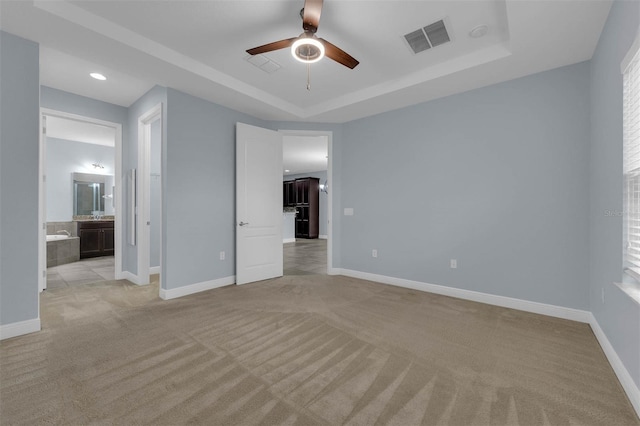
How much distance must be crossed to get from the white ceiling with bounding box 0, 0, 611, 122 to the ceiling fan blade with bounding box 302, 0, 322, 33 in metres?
0.24

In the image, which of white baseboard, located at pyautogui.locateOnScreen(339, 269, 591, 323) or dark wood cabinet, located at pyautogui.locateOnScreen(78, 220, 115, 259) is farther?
dark wood cabinet, located at pyautogui.locateOnScreen(78, 220, 115, 259)

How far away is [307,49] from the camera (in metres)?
2.34

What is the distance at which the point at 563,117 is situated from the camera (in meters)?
2.85

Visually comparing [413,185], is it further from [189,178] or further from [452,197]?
[189,178]

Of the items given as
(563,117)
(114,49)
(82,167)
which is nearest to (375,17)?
(563,117)

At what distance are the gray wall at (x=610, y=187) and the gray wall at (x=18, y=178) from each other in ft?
14.4

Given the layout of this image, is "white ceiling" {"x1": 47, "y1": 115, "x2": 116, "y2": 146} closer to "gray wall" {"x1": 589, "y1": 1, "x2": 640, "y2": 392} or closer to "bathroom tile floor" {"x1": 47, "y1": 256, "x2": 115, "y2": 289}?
"bathroom tile floor" {"x1": 47, "y1": 256, "x2": 115, "y2": 289}

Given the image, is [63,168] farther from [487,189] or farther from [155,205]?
[487,189]

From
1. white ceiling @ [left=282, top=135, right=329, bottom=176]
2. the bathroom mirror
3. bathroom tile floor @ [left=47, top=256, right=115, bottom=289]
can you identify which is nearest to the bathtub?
bathroom tile floor @ [left=47, top=256, right=115, bottom=289]

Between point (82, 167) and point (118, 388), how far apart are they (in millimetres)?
7361

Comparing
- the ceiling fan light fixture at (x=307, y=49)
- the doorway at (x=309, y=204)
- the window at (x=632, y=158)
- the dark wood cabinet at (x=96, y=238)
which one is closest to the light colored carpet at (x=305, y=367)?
the window at (x=632, y=158)

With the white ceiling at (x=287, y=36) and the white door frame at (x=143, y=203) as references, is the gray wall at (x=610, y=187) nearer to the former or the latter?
the white ceiling at (x=287, y=36)

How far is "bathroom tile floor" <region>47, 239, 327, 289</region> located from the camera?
14.2 ft

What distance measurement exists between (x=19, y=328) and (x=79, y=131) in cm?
514
